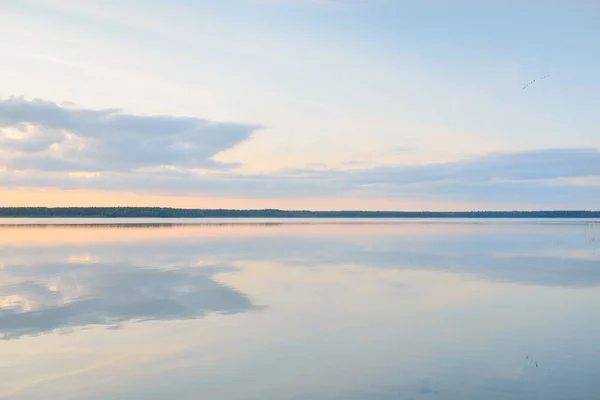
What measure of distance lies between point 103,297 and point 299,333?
7.53 m

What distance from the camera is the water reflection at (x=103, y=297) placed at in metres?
14.5

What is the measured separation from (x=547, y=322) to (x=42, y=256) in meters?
26.2

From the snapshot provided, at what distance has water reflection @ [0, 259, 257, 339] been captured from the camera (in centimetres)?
1449

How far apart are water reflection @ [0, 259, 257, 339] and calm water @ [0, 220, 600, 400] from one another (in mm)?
60

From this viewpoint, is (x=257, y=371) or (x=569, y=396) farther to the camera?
(x=257, y=371)

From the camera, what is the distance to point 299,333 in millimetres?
13039

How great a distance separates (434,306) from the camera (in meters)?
16.6

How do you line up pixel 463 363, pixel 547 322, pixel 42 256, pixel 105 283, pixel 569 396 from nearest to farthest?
pixel 569 396 → pixel 463 363 → pixel 547 322 → pixel 105 283 → pixel 42 256

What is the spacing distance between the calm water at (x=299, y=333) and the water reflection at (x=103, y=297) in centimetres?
6

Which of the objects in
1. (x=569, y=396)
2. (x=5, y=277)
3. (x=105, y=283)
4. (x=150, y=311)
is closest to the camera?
(x=569, y=396)

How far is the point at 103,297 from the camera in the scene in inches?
706

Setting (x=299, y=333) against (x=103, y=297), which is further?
(x=103, y=297)

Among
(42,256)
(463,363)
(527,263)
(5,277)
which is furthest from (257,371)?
(42,256)

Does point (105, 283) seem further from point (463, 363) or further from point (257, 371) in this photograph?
point (463, 363)
